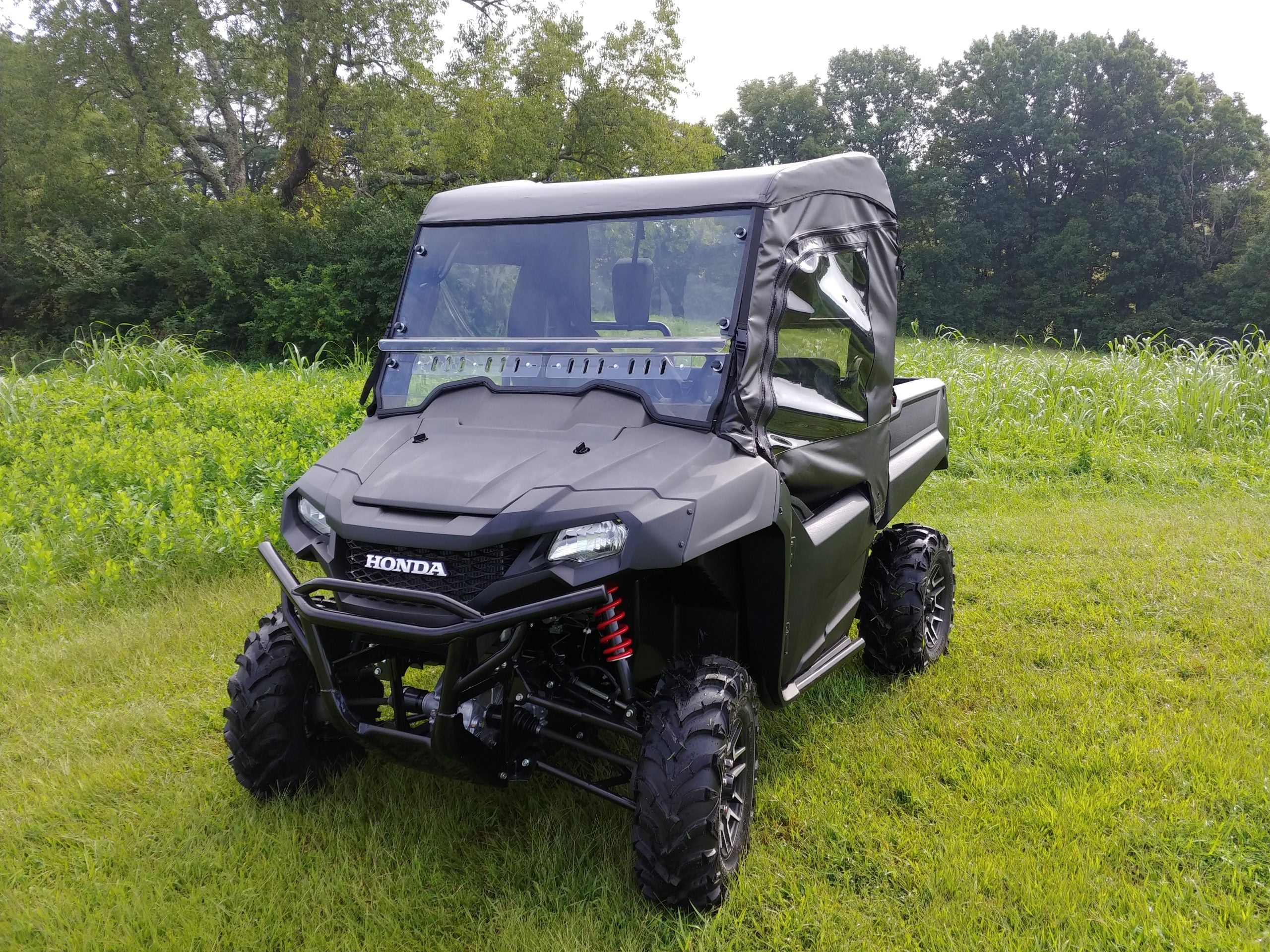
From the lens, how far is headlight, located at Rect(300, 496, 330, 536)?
3000 mm

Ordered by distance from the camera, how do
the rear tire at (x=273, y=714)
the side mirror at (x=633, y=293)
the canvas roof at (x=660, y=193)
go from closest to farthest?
the rear tire at (x=273, y=714) < the canvas roof at (x=660, y=193) < the side mirror at (x=633, y=293)

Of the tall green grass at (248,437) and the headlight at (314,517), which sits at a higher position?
the headlight at (314,517)

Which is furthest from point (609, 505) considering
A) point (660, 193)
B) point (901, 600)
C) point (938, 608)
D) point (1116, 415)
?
point (1116, 415)

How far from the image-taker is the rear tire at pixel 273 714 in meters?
3.13

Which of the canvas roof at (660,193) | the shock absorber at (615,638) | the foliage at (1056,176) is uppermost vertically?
the canvas roof at (660,193)

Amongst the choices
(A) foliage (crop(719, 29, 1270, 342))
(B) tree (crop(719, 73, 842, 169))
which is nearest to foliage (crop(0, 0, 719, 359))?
(A) foliage (crop(719, 29, 1270, 342))

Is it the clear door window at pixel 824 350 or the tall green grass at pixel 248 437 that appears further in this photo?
the tall green grass at pixel 248 437

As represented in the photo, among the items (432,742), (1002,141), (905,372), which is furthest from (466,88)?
(1002,141)

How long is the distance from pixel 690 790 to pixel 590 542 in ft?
2.35

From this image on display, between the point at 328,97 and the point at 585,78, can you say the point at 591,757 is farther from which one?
the point at 585,78

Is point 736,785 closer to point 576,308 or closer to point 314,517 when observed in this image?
point 314,517

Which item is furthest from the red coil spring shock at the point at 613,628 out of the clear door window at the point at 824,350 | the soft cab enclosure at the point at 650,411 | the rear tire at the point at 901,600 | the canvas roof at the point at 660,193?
the rear tire at the point at 901,600

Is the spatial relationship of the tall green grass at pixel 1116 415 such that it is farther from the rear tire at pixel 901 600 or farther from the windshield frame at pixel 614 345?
the windshield frame at pixel 614 345

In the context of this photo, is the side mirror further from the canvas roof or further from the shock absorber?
the shock absorber
